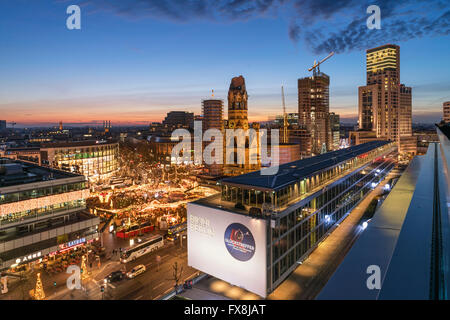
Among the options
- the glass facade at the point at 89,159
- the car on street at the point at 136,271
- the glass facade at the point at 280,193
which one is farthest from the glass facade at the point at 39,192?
the glass facade at the point at 89,159

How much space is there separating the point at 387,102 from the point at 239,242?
102 meters

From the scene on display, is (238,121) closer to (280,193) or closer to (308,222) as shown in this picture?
(308,222)

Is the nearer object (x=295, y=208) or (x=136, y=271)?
(x=295, y=208)

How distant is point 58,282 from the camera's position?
815 inches

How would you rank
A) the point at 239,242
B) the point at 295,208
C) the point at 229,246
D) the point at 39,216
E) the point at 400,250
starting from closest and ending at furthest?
the point at 400,250 < the point at 239,242 < the point at 229,246 < the point at 295,208 < the point at 39,216

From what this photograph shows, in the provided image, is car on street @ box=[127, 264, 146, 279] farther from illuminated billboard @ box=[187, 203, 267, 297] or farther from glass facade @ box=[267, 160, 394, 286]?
glass facade @ box=[267, 160, 394, 286]

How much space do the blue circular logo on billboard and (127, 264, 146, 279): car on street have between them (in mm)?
8791

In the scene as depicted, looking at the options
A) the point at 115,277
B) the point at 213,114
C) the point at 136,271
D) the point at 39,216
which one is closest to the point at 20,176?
the point at 39,216

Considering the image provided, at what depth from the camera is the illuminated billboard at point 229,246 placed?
53.1ft

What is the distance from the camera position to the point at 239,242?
16875 mm

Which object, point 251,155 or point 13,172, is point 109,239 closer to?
point 13,172
